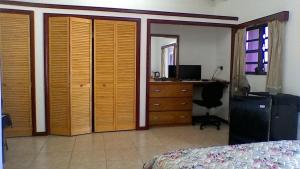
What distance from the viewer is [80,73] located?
397 centimetres

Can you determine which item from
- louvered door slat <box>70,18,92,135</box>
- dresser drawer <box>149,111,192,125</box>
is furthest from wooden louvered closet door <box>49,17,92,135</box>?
dresser drawer <box>149,111,192,125</box>

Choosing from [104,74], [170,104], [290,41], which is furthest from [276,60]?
[104,74]

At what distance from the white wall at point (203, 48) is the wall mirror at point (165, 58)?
4.6 inches

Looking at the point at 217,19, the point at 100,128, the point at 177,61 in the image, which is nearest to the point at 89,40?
the point at 100,128

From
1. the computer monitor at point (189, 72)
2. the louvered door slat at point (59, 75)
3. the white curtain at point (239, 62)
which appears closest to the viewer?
the louvered door slat at point (59, 75)

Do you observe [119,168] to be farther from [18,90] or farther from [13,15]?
[13,15]

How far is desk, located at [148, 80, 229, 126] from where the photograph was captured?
4.58 meters

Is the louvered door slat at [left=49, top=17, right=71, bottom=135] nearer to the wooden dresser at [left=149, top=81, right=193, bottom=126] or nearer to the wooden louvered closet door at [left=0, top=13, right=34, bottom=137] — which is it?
the wooden louvered closet door at [left=0, top=13, right=34, bottom=137]

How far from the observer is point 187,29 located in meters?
5.28

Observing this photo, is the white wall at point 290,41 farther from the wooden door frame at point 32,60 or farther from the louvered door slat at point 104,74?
the wooden door frame at point 32,60

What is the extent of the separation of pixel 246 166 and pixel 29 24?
369 centimetres

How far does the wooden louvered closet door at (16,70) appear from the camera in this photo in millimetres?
3725

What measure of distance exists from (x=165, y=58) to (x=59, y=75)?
7.29 feet

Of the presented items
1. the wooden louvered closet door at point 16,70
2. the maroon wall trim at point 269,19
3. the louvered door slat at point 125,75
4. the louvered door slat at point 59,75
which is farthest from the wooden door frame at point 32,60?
the maroon wall trim at point 269,19
